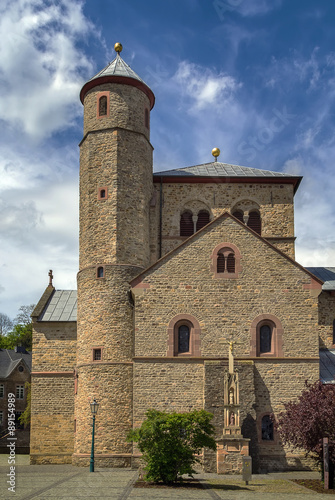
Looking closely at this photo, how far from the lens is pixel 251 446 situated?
2527cm

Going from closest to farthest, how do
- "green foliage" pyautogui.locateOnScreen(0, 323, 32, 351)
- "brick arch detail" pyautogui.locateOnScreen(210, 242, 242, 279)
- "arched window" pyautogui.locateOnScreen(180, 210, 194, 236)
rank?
1. "brick arch detail" pyautogui.locateOnScreen(210, 242, 242, 279)
2. "arched window" pyautogui.locateOnScreen(180, 210, 194, 236)
3. "green foliage" pyautogui.locateOnScreen(0, 323, 32, 351)

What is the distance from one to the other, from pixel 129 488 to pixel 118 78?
20177mm

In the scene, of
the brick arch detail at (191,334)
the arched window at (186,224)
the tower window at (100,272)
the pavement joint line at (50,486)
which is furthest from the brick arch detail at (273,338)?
the pavement joint line at (50,486)

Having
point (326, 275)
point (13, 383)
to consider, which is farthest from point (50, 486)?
point (13, 383)

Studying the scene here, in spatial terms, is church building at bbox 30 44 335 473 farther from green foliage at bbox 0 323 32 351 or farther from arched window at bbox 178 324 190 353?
green foliage at bbox 0 323 32 351

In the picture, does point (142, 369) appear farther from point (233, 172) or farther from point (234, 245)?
point (233, 172)

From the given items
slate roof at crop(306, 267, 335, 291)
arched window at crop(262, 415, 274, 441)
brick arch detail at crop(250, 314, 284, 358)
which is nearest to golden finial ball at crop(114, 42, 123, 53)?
slate roof at crop(306, 267, 335, 291)

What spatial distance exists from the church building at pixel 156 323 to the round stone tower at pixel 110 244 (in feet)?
0.20

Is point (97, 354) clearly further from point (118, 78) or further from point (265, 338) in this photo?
point (118, 78)

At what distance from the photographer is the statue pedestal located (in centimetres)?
2391

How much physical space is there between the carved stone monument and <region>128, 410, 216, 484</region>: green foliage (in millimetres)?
2418

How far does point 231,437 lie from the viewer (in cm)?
2408

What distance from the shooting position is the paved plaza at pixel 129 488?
58.2 ft

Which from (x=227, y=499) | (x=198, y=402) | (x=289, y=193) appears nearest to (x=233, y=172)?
(x=289, y=193)
